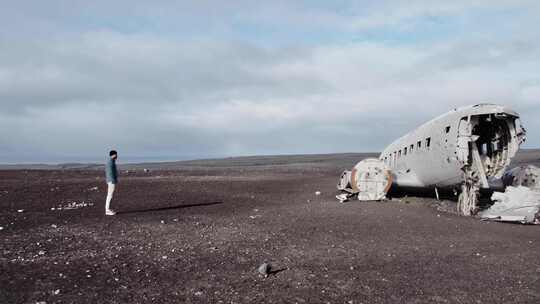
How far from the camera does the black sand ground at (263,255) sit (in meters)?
7.86

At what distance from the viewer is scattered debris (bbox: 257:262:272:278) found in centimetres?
900

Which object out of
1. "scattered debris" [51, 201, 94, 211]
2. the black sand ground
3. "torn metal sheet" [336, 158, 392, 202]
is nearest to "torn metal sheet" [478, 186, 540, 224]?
the black sand ground

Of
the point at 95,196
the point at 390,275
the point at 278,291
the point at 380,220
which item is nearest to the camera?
the point at 278,291

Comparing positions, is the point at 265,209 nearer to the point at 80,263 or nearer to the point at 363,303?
the point at 80,263

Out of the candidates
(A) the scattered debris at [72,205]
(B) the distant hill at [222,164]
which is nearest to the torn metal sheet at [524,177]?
(A) the scattered debris at [72,205]

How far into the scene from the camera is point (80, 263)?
9.70 meters

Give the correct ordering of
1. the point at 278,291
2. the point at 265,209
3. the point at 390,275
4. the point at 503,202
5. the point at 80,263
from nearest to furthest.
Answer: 1. the point at 278,291
2. the point at 390,275
3. the point at 80,263
4. the point at 503,202
5. the point at 265,209

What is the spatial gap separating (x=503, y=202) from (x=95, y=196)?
22435 mm

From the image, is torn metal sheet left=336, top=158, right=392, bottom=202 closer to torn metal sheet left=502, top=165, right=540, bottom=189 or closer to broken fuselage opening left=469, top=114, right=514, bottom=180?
broken fuselage opening left=469, top=114, right=514, bottom=180

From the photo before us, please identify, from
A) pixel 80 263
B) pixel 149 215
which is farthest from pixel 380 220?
pixel 80 263

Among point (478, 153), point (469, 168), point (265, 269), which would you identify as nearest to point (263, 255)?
point (265, 269)

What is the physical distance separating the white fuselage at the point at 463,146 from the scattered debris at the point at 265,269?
12.3 meters

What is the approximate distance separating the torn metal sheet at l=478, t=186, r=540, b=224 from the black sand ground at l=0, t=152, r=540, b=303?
81cm

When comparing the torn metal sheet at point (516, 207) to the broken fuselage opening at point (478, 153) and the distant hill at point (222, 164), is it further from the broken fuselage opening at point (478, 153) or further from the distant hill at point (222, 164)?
the distant hill at point (222, 164)
